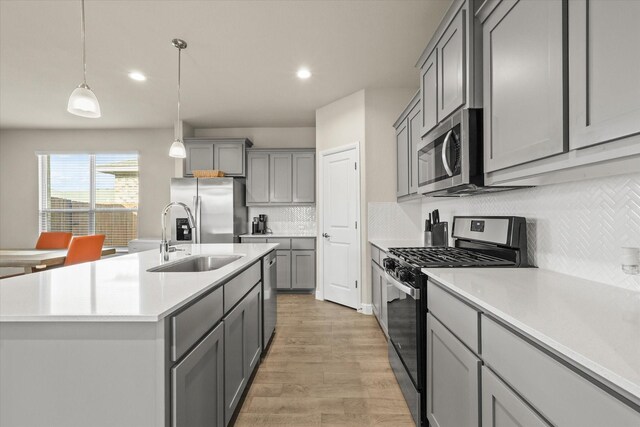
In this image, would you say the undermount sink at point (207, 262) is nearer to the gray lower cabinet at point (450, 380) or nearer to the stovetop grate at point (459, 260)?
the stovetop grate at point (459, 260)

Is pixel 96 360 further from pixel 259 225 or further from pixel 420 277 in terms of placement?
pixel 259 225

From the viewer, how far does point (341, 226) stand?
4.22 meters

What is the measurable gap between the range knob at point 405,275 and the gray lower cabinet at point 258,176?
3.71 meters

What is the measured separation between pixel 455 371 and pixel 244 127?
5.29m

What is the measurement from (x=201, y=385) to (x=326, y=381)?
1244 millimetres

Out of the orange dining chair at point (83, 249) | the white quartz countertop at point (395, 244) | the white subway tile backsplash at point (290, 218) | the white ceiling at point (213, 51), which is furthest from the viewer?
the white subway tile backsplash at point (290, 218)

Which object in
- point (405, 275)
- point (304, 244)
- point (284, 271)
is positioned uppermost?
point (405, 275)

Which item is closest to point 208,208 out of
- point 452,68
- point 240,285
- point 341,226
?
point 341,226

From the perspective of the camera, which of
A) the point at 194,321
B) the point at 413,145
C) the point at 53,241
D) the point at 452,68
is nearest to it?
the point at 194,321

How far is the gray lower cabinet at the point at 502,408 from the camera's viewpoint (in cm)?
83

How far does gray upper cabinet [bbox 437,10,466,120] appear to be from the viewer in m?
1.65

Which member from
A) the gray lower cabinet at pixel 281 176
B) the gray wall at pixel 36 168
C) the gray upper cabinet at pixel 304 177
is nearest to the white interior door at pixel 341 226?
the gray upper cabinet at pixel 304 177

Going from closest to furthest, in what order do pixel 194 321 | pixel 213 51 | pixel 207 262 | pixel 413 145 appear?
pixel 194 321, pixel 207 262, pixel 413 145, pixel 213 51

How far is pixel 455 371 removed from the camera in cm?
129
